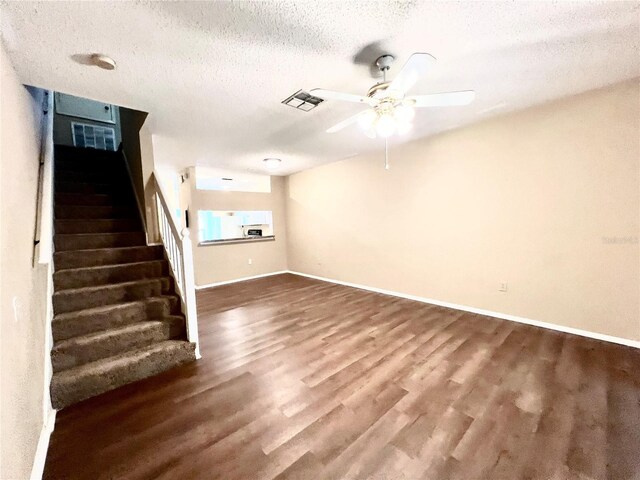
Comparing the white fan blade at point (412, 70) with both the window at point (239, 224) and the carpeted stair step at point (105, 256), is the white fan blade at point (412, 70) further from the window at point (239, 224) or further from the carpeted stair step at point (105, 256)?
the window at point (239, 224)

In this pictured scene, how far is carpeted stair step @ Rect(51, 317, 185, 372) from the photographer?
201 cm

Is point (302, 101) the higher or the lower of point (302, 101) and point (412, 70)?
the higher

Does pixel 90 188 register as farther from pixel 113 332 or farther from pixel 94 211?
pixel 113 332

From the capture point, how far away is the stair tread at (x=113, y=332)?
6.81ft

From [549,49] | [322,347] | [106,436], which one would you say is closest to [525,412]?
[322,347]

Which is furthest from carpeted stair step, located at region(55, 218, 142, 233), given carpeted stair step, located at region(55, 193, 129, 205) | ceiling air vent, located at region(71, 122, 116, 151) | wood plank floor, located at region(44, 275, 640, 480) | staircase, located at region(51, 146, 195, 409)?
ceiling air vent, located at region(71, 122, 116, 151)

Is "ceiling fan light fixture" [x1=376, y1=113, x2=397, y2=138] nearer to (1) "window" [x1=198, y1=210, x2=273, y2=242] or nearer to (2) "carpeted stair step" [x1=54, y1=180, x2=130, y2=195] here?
(2) "carpeted stair step" [x1=54, y1=180, x2=130, y2=195]

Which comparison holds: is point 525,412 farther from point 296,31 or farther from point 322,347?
point 296,31

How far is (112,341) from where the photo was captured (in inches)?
87.2

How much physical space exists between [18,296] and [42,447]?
3.01 feet

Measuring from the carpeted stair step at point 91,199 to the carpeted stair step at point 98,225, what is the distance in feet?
1.50

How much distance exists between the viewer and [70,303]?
A: 7.61 feet

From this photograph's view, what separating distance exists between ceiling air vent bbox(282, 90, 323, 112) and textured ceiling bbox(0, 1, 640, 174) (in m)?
0.08

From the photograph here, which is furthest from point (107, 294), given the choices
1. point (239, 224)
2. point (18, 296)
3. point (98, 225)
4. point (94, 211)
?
point (239, 224)
